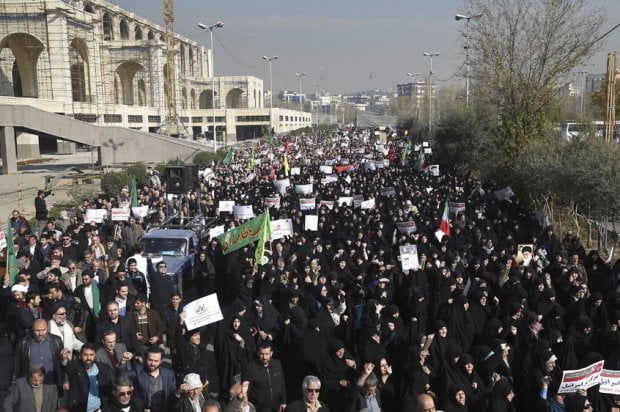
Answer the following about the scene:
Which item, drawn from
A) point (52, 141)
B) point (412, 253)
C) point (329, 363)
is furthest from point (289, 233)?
point (52, 141)

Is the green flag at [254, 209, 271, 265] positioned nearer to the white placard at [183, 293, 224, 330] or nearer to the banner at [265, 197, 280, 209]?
the white placard at [183, 293, 224, 330]

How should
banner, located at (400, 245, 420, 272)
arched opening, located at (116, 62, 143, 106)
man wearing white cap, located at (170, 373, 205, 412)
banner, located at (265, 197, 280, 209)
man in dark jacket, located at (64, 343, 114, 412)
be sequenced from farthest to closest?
arched opening, located at (116, 62, 143, 106), banner, located at (265, 197, 280, 209), banner, located at (400, 245, 420, 272), man in dark jacket, located at (64, 343, 114, 412), man wearing white cap, located at (170, 373, 205, 412)

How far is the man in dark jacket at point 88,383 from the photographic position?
5691 mm

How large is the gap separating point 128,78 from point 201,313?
71423 mm

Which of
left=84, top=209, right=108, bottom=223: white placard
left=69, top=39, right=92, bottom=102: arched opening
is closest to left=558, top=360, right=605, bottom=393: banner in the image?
left=84, top=209, right=108, bottom=223: white placard

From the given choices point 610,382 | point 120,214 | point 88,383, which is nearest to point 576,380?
point 610,382

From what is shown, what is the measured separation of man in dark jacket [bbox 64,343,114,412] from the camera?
5.69m

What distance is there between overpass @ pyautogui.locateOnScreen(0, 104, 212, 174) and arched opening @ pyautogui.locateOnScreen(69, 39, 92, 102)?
43.0 feet

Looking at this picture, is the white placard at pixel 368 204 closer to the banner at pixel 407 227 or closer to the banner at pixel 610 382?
the banner at pixel 407 227

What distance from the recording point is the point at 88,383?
574 cm

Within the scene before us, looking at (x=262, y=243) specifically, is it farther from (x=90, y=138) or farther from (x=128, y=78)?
(x=128, y=78)

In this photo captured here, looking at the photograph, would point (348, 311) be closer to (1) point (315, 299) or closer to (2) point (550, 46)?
(1) point (315, 299)

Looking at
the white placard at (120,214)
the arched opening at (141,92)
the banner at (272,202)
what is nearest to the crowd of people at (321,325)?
the white placard at (120,214)

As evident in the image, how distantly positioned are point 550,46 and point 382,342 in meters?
19.0
